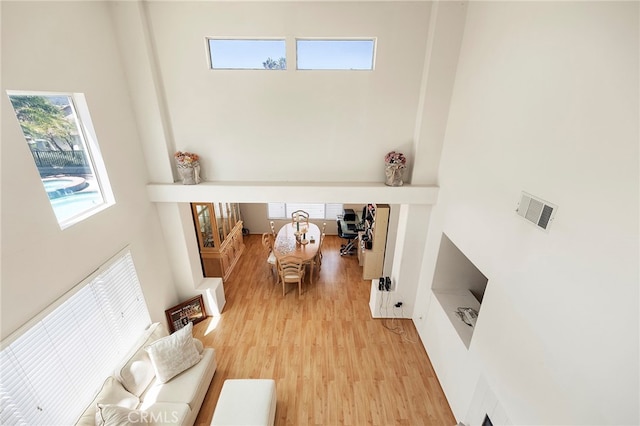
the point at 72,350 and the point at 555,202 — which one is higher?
the point at 555,202

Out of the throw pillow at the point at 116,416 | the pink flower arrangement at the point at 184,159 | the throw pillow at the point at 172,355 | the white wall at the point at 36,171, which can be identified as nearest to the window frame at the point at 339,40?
the pink flower arrangement at the point at 184,159

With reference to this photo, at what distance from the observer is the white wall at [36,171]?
2057 mm

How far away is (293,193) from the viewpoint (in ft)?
12.7

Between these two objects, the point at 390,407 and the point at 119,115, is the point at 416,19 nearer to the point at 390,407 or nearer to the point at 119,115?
the point at 119,115

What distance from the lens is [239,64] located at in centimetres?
349

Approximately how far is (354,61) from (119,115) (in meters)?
3.13

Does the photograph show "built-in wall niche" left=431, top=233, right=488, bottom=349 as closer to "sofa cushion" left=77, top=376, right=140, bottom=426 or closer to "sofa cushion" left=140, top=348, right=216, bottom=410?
"sofa cushion" left=140, top=348, right=216, bottom=410

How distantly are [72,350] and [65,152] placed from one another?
201 cm

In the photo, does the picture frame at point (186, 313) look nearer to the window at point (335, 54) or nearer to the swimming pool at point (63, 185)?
the swimming pool at point (63, 185)

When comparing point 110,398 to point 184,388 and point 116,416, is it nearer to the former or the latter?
point 116,416

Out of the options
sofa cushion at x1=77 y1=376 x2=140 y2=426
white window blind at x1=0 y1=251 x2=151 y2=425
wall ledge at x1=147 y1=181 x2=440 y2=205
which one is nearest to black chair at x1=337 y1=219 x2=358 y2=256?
wall ledge at x1=147 y1=181 x2=440 y2=205

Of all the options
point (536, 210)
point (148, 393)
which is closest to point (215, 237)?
point (148, 393)

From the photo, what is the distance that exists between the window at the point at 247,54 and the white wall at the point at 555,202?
2.37 meters

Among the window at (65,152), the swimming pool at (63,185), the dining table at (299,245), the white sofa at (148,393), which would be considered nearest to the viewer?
the window at (65,152)
